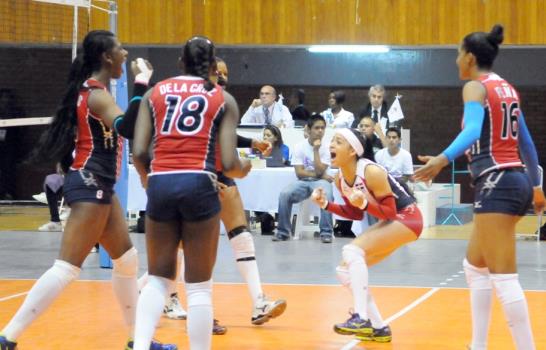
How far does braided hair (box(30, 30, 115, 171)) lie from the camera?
6324 mm

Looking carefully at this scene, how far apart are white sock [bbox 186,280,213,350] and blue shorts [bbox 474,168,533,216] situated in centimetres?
158

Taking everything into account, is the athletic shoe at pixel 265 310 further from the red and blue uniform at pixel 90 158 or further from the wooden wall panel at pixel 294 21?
the wooden wall panel at pixel 294 21

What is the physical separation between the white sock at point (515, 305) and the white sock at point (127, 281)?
7.20 feet

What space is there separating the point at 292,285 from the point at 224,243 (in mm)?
3896

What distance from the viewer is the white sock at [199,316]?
536cm

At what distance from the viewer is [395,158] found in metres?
14.9

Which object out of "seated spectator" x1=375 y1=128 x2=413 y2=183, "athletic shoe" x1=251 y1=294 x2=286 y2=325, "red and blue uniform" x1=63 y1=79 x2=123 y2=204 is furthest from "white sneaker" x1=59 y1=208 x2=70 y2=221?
"red and blue uniform" x1=63 y1=79 x2=123 y2=204

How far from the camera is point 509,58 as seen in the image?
20.4m

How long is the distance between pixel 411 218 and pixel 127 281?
2.10 m

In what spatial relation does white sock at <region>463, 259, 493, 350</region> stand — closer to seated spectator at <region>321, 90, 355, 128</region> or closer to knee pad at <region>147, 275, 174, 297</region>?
knee pad at <region>147, 275, 174, 297</region>

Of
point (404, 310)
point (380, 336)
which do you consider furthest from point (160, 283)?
point (404, 310)

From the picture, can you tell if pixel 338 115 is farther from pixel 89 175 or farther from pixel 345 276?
pixel 89 175

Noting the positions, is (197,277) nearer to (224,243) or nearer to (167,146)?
(167,146)

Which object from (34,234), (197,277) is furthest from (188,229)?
(34,234)
